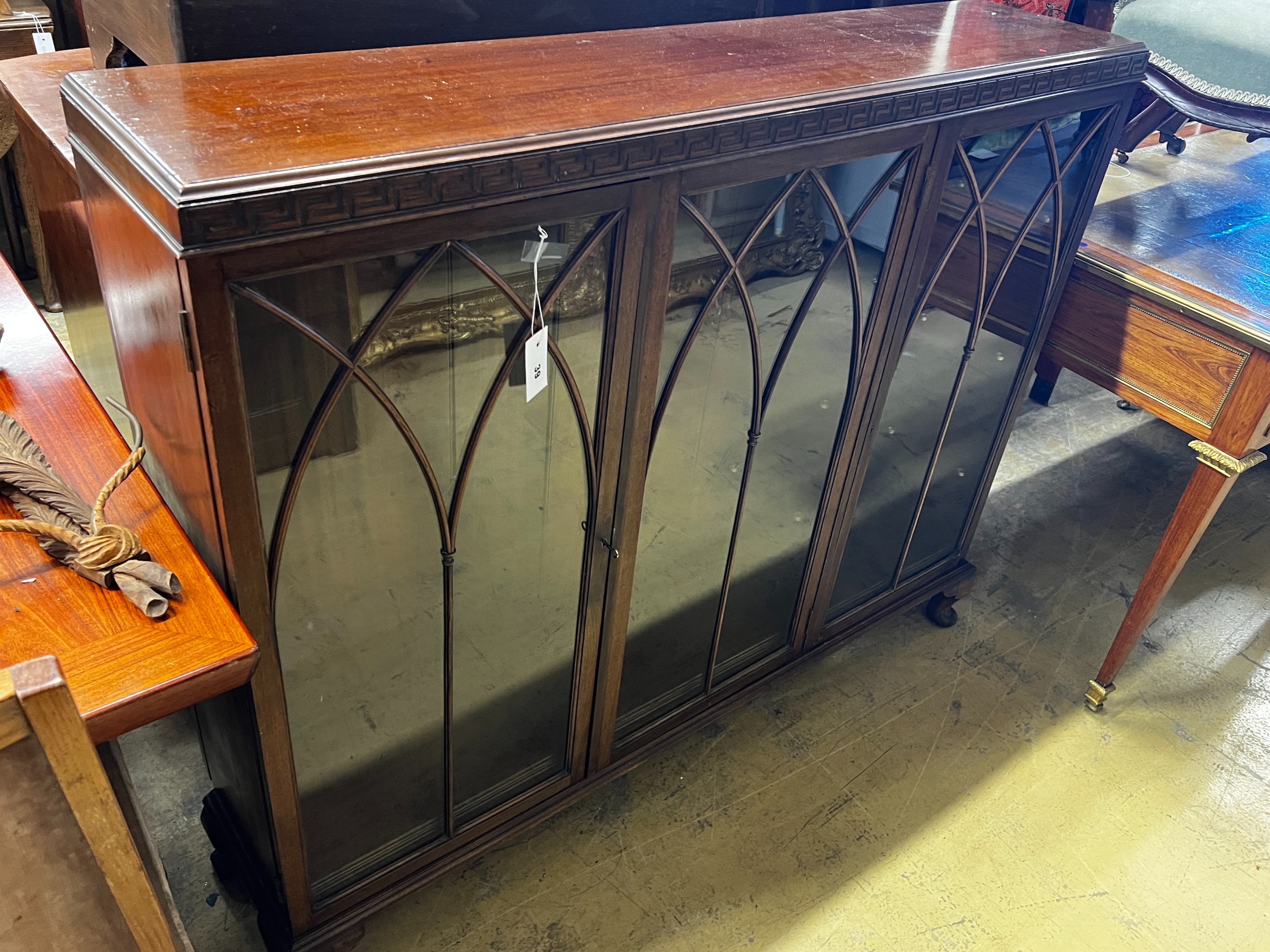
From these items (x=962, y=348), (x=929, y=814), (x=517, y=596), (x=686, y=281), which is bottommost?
(x=929, y=814)

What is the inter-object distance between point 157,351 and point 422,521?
30cm

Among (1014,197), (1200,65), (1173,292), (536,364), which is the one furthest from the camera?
(1200,65)

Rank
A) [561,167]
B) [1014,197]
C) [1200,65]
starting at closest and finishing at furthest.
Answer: [561,167]
[1014,197]
[1200,65]

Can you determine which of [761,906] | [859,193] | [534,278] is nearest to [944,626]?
[761,906]

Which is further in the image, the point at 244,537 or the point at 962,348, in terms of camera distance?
the point at 962,348

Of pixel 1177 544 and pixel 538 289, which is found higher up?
pixel 538 289

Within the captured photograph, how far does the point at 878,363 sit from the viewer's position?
54.2 inches

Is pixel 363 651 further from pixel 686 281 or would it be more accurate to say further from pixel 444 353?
pixel 686 281

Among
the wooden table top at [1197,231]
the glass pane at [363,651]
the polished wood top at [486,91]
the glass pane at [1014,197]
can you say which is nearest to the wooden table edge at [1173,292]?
the wooden table top at [1197,231]

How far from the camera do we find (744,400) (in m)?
1.25

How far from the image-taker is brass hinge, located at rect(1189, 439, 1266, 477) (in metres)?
1.49

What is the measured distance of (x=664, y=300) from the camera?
3.40ft

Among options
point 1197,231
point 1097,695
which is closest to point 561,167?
point 1197,231

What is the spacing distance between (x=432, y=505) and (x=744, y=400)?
Result: 450mm
